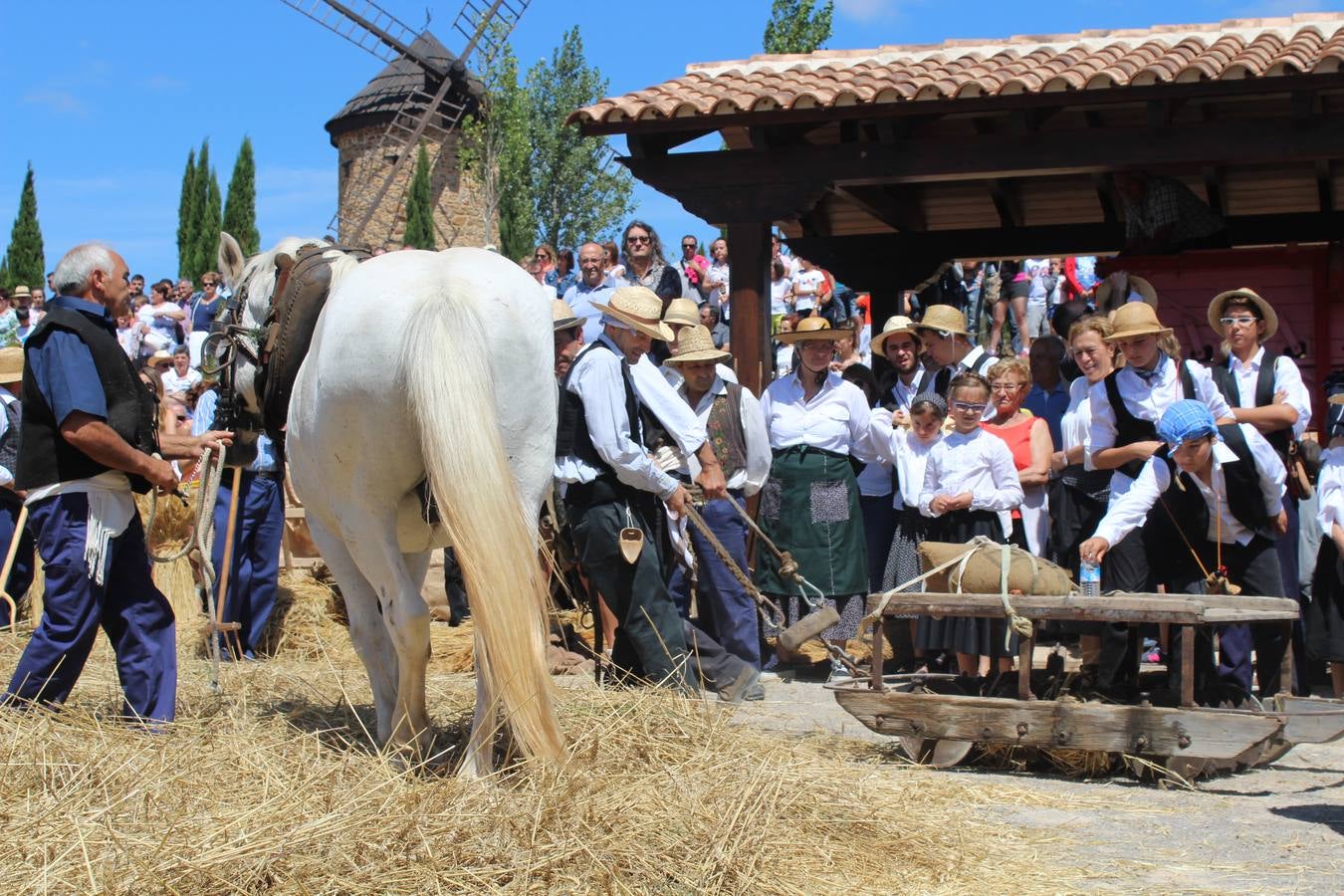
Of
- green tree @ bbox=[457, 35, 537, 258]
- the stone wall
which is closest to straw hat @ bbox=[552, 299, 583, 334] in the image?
green tree @ bbox=[457, 35, 537, 258]

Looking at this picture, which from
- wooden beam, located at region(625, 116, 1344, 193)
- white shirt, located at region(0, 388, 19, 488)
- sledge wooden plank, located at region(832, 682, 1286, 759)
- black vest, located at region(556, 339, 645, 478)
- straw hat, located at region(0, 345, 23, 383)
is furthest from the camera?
wooden beam, located at region(625, 116, 1344, 193)

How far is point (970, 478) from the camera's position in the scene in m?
7.48

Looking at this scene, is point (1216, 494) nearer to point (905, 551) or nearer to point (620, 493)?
point (905, 551)

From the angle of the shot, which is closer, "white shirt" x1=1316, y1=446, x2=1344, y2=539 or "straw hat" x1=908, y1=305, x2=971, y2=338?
"white shirt" x1=1316, y1=446, x2=1344, y2=539

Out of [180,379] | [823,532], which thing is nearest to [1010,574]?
[823,532]

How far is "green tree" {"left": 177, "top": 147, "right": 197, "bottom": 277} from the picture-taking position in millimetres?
39406

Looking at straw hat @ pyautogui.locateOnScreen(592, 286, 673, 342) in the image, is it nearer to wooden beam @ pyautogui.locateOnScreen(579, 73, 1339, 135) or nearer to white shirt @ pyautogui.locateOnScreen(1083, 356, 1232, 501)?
white shirt @ pyautogui.locateOnScreen(1083, 356, 1232, 501)

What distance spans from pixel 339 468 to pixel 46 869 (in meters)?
1.54

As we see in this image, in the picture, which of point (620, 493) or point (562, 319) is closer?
point (620, 493)

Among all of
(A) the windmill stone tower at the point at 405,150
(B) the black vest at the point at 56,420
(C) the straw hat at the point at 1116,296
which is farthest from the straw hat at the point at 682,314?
(A) the windmill stone tower at the point at 405,150

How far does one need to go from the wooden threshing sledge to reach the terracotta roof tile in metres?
4.18

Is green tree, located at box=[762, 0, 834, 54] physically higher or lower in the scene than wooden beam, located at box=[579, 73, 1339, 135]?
higher

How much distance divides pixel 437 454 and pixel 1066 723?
279cm

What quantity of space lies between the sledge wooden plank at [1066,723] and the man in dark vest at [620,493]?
37.7 inches
